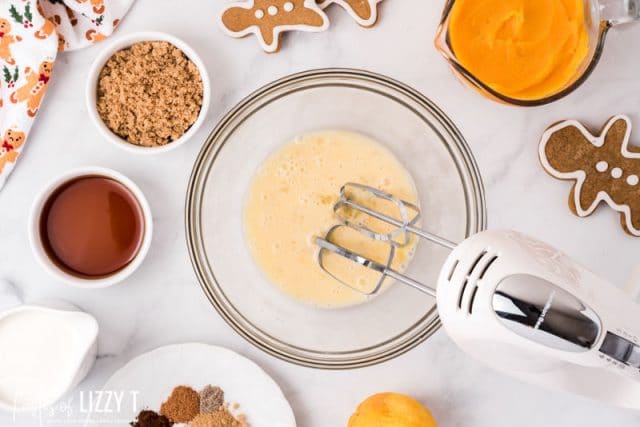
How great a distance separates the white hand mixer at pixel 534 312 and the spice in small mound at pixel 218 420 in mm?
422

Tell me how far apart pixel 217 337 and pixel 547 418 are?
0.49m

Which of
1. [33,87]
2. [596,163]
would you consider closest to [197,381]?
[33,87]

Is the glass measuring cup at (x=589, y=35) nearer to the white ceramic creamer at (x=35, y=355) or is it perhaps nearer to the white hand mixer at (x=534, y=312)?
the white hand mixer at (x=534, y=312)

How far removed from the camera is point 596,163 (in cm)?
96

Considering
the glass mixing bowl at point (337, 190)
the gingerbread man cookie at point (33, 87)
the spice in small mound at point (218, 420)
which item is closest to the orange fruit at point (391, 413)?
the glass mixing bowl at point (337, 190)

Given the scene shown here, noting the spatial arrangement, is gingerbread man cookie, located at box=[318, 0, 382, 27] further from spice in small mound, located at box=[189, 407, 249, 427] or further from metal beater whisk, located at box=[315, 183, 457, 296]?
spice in small mound, located at box=[189, 407, 249, 427]

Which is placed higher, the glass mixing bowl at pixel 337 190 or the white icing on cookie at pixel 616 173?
the white icing on cookie at pixel 616 173

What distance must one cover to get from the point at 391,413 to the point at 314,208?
0.95 feet

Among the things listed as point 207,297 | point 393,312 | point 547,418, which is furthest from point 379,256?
point 547,418

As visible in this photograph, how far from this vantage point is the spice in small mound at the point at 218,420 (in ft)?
3.25

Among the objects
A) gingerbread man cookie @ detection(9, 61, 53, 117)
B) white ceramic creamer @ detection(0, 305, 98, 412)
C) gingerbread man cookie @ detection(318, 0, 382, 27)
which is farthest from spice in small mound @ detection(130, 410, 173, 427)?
gingerbread man cookie @ detection(318, 0, 382, 27)

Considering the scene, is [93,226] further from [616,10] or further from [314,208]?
[616,10]

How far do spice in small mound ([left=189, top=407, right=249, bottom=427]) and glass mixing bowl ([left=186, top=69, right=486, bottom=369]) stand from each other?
13 centimetres

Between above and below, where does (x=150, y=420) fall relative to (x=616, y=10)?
below
